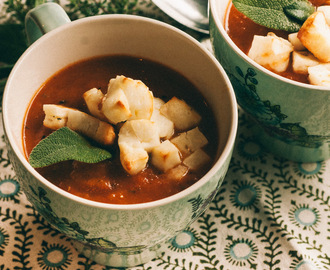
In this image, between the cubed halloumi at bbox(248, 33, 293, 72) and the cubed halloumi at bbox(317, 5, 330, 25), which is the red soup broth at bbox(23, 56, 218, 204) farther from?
the cubed halloumi at bbox(317, 5, 330, 25)

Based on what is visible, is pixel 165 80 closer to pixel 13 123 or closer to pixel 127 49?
pixel 127 49

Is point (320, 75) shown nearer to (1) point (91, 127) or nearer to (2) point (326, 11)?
(2) point (326, 11)

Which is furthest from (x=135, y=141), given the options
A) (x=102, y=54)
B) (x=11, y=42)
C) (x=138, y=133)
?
(x=11, y=42)

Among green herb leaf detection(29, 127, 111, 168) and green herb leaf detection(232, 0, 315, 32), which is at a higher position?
green herb leaf detection(232, 0, 315, 32)

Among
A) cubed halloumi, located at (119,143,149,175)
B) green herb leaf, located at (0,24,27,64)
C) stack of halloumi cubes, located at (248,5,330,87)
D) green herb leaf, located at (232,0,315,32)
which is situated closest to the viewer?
cubed halloumi, located at (119,143,149,175)

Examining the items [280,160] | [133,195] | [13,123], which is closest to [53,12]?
[13,123]

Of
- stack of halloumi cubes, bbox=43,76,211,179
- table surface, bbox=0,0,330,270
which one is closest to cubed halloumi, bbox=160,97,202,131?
stack of halloumi cubes, bbox=43,76,211,179

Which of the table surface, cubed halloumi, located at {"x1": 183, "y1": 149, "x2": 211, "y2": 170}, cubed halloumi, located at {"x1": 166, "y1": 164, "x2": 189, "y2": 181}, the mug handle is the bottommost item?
the table surface
